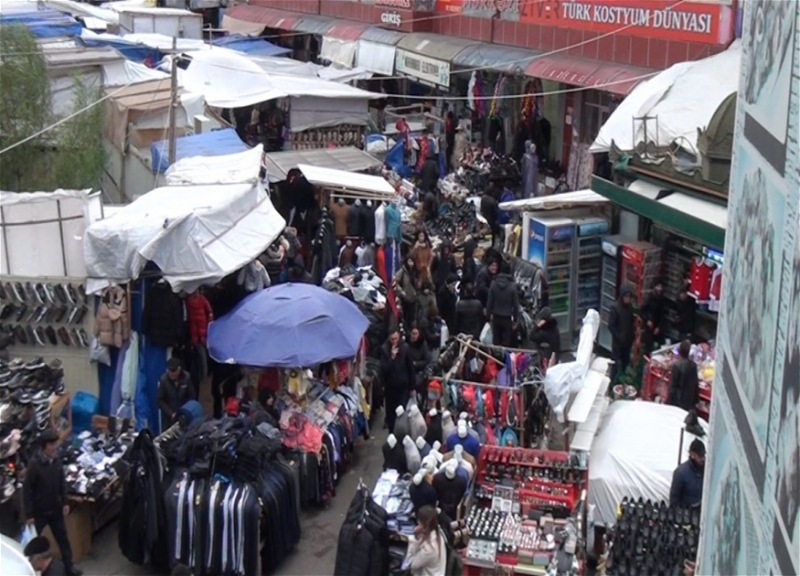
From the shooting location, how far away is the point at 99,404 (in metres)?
10.8

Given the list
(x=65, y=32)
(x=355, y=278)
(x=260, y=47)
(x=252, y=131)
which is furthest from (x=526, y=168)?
(x=260, y=47)

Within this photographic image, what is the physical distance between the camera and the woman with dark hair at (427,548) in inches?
307

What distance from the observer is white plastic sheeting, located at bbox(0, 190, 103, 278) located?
10984 millimetres

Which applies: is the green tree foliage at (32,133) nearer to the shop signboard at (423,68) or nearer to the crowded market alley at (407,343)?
the crowded market alley at (407,343)

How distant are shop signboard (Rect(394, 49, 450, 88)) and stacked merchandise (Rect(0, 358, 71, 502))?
1480 cm

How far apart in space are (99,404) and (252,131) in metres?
12.8

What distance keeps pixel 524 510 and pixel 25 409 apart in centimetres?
434

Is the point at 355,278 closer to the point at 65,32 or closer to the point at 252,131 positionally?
the point at 252,131

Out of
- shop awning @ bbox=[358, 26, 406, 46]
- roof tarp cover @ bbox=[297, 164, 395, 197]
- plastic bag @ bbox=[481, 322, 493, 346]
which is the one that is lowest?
plastic bag @ bbox=[481, 322, 493, 346]

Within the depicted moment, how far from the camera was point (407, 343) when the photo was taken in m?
11.3

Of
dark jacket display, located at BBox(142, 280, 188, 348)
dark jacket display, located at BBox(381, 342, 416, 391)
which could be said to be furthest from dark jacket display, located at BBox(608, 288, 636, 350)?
dark jacket display, located at BBox(142, 280, 188, 348)

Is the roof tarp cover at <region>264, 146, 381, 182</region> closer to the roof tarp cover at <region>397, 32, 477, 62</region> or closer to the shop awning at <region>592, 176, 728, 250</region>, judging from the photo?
the roof tarp cover at <region>397, 32, 477, 62</region>

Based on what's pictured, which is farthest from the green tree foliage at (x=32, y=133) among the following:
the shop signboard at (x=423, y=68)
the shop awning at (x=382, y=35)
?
the shop awning at (x=382, y=35)

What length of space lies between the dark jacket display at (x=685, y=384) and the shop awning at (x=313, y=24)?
21641 mm
